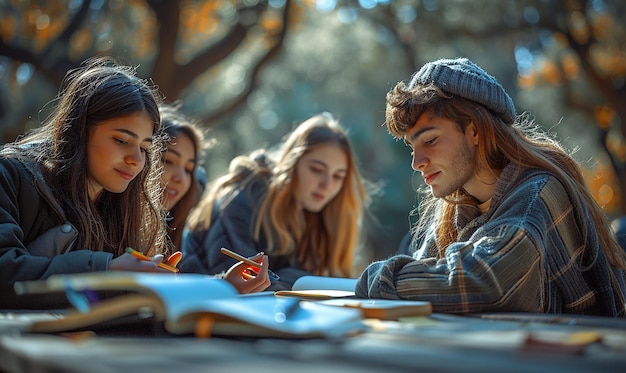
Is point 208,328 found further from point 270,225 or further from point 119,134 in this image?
point 270,225

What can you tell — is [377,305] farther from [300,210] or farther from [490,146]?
[300,210]

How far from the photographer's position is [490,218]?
94.7 inches

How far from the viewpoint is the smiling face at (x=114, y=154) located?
8.79 feet

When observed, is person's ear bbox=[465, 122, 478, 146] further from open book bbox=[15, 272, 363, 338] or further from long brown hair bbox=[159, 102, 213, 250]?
long brown hair bbox=[159, 102, 213, 250]

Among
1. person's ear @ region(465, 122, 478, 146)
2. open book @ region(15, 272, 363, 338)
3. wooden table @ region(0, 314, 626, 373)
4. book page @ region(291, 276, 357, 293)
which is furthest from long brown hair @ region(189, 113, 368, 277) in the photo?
wooden table @ region(0, 314, 626, 373)

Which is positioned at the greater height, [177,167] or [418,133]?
[177,167]

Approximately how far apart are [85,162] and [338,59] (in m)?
12.2

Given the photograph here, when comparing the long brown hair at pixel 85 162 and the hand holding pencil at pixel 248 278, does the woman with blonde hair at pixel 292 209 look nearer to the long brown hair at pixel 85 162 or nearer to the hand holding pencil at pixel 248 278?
the long brown hair at pixel 85 162

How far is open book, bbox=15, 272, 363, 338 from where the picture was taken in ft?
4.04

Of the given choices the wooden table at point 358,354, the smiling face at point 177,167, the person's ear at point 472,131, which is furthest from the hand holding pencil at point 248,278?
the smiling face at point 177,167

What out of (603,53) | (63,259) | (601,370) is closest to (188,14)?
(603,53)

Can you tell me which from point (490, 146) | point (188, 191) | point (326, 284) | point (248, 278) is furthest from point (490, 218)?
point (188, 191)

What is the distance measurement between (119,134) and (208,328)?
1.56 meters

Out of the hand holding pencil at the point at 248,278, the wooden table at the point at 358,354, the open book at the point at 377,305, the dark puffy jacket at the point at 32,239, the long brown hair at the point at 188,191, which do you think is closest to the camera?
the wooden table at the point at 358,354
